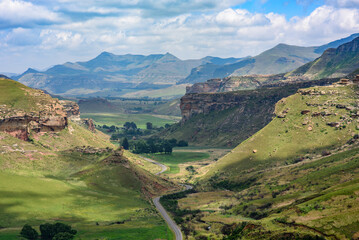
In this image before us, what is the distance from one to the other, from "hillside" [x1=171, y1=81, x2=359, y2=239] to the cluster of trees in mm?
27689

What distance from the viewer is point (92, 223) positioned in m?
107

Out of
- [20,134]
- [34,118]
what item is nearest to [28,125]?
[34,118]

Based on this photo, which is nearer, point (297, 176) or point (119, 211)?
point (119, 211)

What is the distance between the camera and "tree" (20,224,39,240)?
90.7 metres

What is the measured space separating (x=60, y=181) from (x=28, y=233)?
49368 millimetres

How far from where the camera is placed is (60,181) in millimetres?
139750

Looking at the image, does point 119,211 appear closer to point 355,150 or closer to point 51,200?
point 51,200

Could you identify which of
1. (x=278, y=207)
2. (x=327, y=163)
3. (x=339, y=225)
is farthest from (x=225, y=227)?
(x=327, y=163)

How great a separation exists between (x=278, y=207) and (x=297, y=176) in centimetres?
2830

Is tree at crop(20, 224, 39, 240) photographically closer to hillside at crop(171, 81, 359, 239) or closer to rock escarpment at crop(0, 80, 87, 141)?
hillside at crop(171, 81, 359, 239)

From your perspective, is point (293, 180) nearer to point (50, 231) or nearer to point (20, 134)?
point (50, 231)

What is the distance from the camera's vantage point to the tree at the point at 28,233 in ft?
298

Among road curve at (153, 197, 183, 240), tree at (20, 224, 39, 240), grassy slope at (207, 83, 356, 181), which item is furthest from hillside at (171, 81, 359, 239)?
tree at (20, 224, 39, 240)

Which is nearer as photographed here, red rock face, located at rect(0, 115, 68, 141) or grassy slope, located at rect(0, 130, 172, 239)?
grassy slope, located at rect(0, 130, 172, 239)
